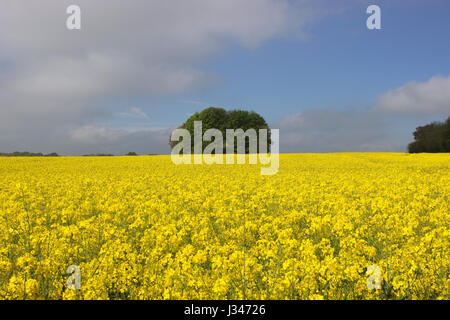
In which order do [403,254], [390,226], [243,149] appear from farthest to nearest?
[243,149] < [390,226] < [403,254]

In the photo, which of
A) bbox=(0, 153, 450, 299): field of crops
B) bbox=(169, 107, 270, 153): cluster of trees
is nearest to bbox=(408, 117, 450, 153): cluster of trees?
bbox=(169, 107, 270, 153): cluster of trees

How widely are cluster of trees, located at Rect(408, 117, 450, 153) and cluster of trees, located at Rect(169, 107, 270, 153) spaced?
32328 mm

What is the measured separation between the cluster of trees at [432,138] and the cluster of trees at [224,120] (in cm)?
3233

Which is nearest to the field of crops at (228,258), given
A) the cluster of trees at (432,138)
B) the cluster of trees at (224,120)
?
the cluster of trees at (224,120)

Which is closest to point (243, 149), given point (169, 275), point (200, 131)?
point (200, 131)

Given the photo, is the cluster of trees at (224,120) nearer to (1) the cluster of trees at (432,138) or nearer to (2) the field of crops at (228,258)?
(1) the cluster of trees at (432,138)

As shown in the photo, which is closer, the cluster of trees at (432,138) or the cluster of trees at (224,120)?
the cluster of trees at (432,138)

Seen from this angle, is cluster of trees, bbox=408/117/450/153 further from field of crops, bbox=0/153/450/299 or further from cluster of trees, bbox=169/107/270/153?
field of crops, bbox=0/153/450/299

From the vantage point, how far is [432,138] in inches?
2469

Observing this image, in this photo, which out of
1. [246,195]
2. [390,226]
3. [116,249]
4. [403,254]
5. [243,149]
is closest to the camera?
[403,254]

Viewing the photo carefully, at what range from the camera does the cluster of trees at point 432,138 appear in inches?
2323
